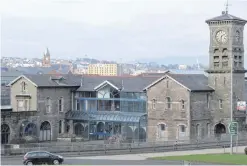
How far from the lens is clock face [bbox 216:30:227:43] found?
2594 inches

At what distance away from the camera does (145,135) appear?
66000 mm

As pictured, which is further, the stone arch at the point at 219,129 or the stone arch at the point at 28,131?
the stone arch at the point at 219,129

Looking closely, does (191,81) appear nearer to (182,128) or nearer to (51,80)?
(182,128)

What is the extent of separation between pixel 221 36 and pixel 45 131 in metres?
22.1

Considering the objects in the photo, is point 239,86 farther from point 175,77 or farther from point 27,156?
point 27,156

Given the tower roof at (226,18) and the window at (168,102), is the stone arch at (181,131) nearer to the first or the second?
the window at (168,102)

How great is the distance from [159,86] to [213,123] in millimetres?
7009

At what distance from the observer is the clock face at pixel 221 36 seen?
65.9 metres

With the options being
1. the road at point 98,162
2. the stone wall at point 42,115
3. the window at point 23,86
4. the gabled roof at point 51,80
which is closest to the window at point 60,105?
the stone wall at point 42,115

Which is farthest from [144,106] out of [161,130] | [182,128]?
[182,128]

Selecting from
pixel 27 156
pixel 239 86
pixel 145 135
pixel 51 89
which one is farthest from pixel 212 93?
pixel 27 156

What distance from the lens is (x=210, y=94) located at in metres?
66.2

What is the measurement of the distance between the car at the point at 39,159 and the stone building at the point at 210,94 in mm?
23992

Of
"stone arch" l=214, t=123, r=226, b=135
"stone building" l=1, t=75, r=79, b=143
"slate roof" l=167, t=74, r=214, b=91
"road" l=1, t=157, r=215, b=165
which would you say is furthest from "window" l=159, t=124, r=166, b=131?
"road" l=1, t=157, r=215, b=165
